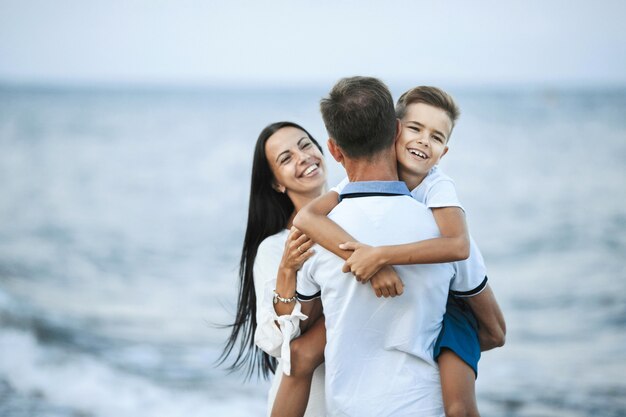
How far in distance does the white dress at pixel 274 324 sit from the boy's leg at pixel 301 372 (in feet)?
0.09

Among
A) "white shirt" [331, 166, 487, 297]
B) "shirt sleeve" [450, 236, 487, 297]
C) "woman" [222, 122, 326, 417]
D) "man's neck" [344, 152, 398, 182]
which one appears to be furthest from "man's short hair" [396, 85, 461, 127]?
"woman" [222, 122, 326, 417]

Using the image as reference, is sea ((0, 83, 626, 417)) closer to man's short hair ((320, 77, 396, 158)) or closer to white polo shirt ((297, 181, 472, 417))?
white polo shirt ((297, 181, 472, 417))

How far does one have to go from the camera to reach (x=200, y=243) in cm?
1347

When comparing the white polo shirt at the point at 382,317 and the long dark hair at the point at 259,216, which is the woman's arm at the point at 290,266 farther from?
the long dark hair at the point at 259,216

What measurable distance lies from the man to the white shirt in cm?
5

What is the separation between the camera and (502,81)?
2380 cm

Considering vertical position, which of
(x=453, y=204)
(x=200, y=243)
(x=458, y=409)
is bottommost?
(x=458, y=409)

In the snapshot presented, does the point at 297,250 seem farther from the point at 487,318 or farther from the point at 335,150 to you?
the point at 487,318

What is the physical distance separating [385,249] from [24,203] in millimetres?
14988

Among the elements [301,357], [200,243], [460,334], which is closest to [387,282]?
[460,334]

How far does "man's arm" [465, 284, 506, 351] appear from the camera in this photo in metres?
2.16

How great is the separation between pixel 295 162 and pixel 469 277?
38.5 inches

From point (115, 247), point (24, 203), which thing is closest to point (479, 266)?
point (115, 247)

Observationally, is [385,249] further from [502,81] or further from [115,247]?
[502,81]
